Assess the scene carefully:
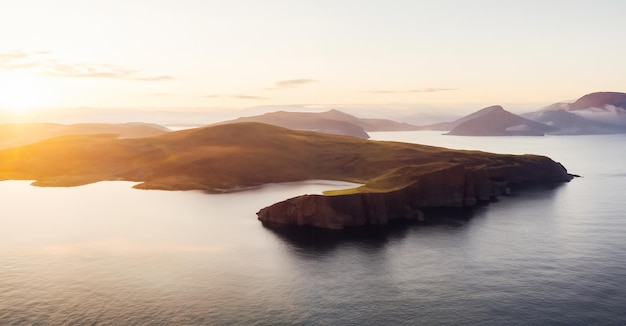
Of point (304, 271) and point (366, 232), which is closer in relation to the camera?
point (304, 271)

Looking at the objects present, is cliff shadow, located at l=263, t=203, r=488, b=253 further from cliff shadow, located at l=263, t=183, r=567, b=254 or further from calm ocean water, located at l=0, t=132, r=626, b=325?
calm ocean water, located at l=0, t=132, r=626, b=325

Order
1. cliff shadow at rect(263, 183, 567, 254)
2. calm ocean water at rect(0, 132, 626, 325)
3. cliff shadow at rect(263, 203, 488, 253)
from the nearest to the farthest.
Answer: calm ocean water at rect(0, 132, 626, 325), cliff shadow at rect(263, 203, 488, 253), cliff shadow at rect(263, 183, 567, 254)

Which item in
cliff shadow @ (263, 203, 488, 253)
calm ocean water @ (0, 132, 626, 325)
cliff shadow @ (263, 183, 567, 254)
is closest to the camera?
calm ocean water @ (0, 132, 626, 325)

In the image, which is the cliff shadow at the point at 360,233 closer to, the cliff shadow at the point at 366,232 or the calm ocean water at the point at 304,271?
the cliff shadow at the point at 366,232

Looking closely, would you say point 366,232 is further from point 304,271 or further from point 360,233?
point 304,271

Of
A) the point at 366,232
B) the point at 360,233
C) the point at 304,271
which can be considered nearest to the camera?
the point at 304,271

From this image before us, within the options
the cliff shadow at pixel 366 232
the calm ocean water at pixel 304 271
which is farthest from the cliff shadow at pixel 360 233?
the calm ocean water at pixel 304 271

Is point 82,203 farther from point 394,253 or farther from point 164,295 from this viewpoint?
point 394,253

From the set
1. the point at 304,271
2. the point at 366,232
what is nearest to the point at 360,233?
the point at 366,232

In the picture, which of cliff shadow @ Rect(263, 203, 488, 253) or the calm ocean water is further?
cliff shadow @ Rect(263, 203, 488, 253)

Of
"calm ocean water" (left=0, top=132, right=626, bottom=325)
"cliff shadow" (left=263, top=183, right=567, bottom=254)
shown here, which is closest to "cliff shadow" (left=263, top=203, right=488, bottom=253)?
"cliff shadow" (left=263, top=183, right=567, bottom=254)
